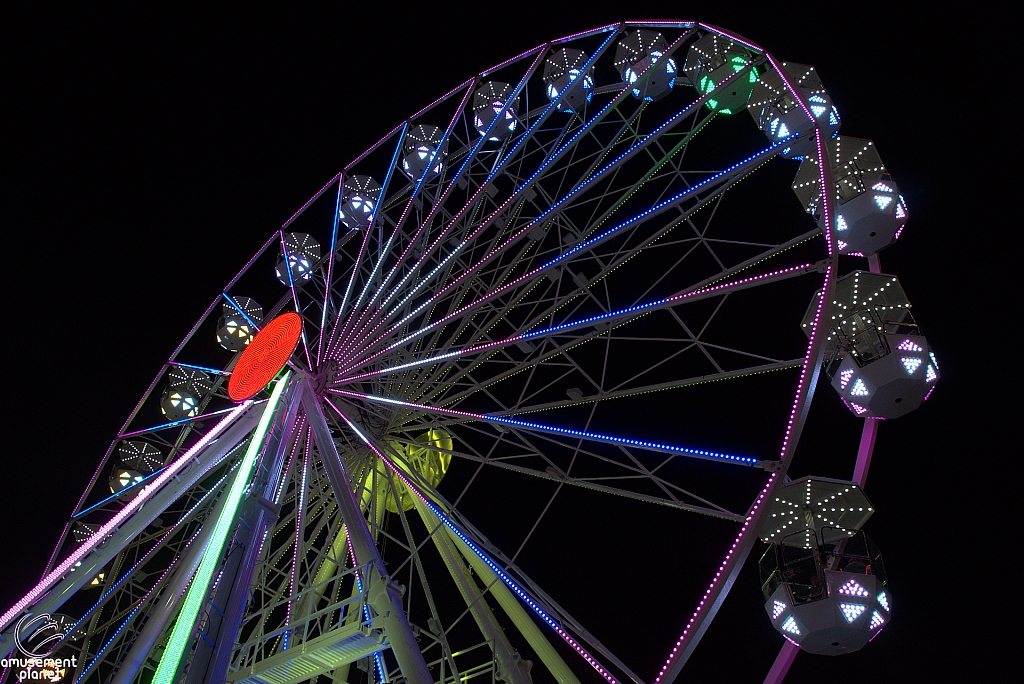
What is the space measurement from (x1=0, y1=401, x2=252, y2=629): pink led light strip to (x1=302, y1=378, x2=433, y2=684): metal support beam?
3.91 ft

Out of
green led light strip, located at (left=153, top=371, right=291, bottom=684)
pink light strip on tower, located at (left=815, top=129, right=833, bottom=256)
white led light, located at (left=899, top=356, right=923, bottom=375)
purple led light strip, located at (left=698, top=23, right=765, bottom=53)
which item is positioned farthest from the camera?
purple led light strip, located at (left=698, top=23, right=765, bottom=53)

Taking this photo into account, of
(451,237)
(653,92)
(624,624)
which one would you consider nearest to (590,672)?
(624,624)

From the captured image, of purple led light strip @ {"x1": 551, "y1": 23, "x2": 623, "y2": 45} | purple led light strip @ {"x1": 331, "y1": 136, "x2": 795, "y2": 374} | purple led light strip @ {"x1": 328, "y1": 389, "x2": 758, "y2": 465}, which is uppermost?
purple led light strip @ {"x1": 551, "y1": 23, "x2": 623, "y2": 45}

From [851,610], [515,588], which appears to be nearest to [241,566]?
[515,588]

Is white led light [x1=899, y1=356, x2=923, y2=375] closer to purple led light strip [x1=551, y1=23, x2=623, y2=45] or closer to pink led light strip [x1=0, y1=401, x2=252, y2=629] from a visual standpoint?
purple led light strip [x1=551, y1=23, x2=623, y2=45]

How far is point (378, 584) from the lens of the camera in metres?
5.81

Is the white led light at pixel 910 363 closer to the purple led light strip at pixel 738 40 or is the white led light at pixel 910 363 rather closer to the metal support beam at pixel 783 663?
the metal support beam at pixel 783 663

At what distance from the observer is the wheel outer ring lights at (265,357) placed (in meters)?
7.53

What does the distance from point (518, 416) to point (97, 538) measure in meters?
4.38

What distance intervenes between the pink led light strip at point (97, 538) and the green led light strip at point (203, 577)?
865 mm

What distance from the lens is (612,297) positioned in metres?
17.0

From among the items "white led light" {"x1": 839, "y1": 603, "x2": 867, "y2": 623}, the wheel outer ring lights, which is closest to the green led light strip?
the wheel outer ring lights

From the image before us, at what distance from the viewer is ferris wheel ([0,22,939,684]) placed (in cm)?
604

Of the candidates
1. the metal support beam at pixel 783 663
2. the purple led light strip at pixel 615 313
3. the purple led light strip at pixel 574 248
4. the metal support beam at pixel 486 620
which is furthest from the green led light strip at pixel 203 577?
the metal support beam at pixel 783 663
